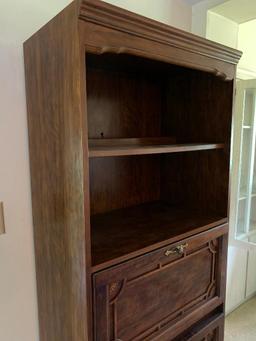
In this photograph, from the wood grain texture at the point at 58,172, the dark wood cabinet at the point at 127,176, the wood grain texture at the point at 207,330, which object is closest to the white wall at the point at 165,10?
the dark wood cabinet at the point at 127,176

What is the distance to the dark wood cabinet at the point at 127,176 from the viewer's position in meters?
0.74

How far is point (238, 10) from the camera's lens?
1.46 meters

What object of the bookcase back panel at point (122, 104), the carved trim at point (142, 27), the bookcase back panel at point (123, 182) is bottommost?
the bookcase back panel at point (123, 182)

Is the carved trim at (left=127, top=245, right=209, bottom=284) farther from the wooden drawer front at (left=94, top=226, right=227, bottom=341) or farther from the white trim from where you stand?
the white trim

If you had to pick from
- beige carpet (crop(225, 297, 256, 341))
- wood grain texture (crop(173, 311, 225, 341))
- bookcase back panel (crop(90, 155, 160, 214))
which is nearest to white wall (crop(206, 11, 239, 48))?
bookcase back panel (crop(90, 155, 160, 214))

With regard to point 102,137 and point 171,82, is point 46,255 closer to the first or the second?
point 102,137

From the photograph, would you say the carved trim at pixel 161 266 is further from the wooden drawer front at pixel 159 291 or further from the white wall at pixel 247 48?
the white wall at pixel 247 48

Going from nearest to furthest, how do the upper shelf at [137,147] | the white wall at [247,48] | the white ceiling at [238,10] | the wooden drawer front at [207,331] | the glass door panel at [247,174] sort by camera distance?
the upper shelf at [137,147] < the wooden drawer front at [207,331] < the white ceiling at [238,10] < the white wall at [247,48] < the glass door panel at [247,174]

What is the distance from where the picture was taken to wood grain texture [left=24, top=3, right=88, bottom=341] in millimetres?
715

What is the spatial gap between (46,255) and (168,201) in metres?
0.77

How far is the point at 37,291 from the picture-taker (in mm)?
1083

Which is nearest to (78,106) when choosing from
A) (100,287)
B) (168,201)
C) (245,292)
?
(100,287)

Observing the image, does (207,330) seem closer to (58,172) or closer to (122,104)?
(58,172)

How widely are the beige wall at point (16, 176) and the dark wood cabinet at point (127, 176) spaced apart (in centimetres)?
6
